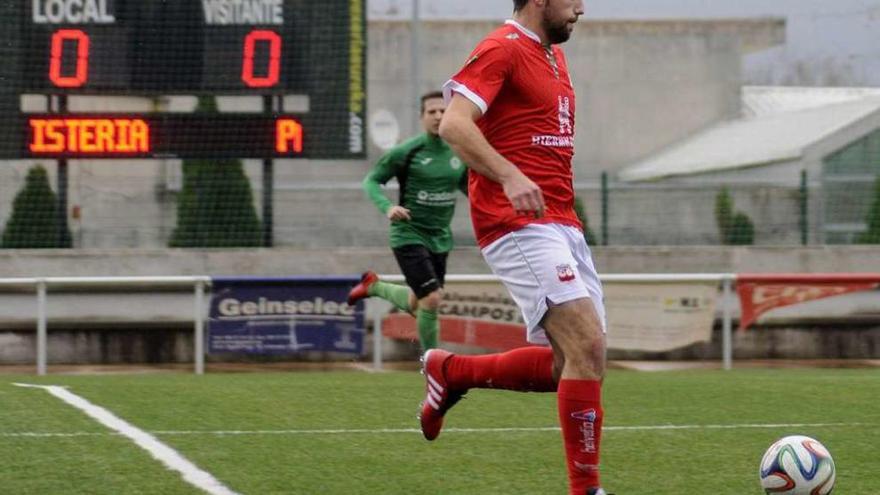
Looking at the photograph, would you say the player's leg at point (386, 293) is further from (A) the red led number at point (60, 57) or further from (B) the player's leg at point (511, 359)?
(A) the red led number at point (60, 57)

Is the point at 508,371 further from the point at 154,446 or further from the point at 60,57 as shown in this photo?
the point at 60,57

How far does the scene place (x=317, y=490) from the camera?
237 inches

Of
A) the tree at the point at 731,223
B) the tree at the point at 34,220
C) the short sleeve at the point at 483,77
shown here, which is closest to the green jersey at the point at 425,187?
the short sleeve at the point at 483,77

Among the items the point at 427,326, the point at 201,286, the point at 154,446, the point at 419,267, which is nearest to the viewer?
the point at 154,446

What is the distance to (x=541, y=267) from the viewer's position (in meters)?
5.48

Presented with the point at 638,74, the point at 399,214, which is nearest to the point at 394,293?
the point at 399,214

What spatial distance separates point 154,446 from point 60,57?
32.7ft

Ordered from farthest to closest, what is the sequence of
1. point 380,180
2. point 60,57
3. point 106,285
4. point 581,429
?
point 60,57
point 106,285
point 380,180
point 581,429

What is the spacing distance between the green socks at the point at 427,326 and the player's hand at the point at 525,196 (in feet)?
19.3

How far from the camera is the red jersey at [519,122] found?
5566 millimetres

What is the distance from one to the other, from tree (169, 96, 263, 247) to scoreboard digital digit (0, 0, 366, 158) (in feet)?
3.85

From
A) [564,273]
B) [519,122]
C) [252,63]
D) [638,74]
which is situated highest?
[638,74]

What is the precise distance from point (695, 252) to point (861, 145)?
258 inches

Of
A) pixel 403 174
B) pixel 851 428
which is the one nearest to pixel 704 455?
pixel 851 428
